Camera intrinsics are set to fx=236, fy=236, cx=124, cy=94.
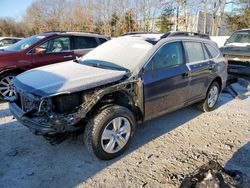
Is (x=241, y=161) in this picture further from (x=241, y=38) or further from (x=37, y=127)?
(x=241, y=38)

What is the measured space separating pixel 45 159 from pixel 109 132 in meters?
1.01

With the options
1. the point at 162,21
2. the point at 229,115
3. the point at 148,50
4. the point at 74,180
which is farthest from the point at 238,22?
the point at 74,180

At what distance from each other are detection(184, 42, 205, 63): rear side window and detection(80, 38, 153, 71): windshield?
36.6 inches

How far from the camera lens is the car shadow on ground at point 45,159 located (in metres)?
2.94

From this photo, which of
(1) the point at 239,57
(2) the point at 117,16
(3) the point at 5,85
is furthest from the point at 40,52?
(2) the point at 117,16

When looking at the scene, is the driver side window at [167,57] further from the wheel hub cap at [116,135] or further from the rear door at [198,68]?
the wheel hub cap at [116,135]

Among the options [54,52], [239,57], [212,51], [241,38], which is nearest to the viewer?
[212,51]

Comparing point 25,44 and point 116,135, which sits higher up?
point 25,44

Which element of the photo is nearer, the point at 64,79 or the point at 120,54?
the point at 64,79

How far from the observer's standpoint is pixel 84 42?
274 inches

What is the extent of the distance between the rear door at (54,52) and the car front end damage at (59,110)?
2961mm

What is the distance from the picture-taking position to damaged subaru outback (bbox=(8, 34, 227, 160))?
299 centimetres

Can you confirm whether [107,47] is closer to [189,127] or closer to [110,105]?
[110,105]

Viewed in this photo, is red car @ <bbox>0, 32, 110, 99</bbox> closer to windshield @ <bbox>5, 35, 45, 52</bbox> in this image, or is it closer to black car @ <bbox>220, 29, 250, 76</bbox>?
windshield @ <bbox>5, 35, 45, 52</bbox>
